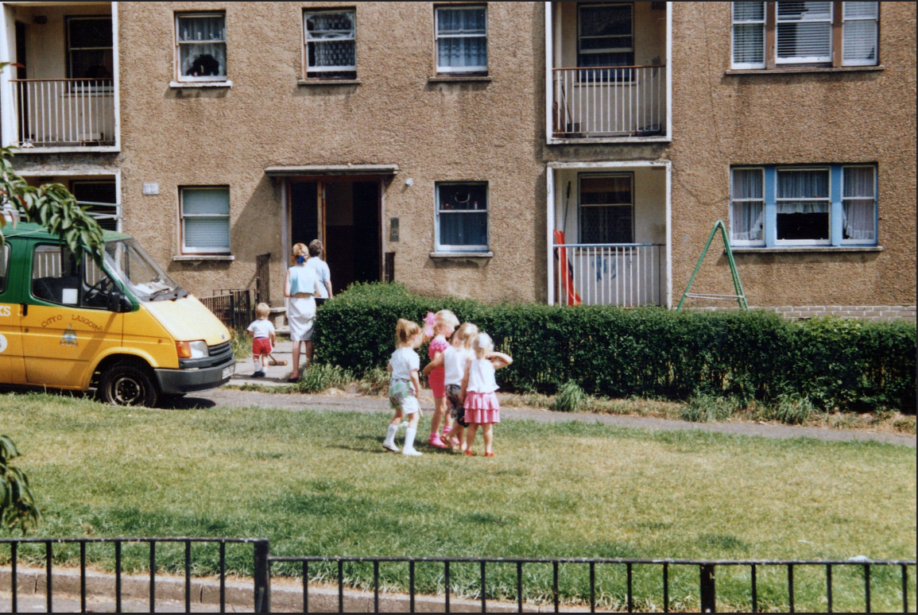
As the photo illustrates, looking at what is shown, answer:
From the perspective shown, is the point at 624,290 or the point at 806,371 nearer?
the point at 806,371

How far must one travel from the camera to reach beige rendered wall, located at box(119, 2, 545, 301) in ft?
62.2

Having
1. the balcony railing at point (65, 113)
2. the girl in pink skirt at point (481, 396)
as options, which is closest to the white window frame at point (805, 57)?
the girl in pink skirt at point (481, 396)

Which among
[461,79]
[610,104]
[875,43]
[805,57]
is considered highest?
[875,43]

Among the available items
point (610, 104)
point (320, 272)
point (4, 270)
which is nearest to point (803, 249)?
point (610, 104)

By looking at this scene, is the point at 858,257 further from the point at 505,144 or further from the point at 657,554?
the point at 657,554

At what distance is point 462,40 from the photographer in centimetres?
1922

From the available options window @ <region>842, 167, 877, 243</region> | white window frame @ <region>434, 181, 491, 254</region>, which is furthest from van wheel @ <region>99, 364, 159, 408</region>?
window @ <region>842, 167, 877, 243</region>

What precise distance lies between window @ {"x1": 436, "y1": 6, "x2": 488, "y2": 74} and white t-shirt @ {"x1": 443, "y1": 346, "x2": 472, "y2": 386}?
33.7ft

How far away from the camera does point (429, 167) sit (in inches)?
752

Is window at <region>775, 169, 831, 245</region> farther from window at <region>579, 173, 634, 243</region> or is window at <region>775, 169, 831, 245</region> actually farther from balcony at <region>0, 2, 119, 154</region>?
balcony at <region>0, 2, 119, 154</region>

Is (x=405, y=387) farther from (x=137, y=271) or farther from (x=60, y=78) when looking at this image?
(x=60, y=78)

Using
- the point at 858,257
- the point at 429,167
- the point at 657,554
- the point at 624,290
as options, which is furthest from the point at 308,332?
the point at 858,257

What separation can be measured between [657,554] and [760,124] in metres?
13.6

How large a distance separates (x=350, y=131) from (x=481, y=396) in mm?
10617
